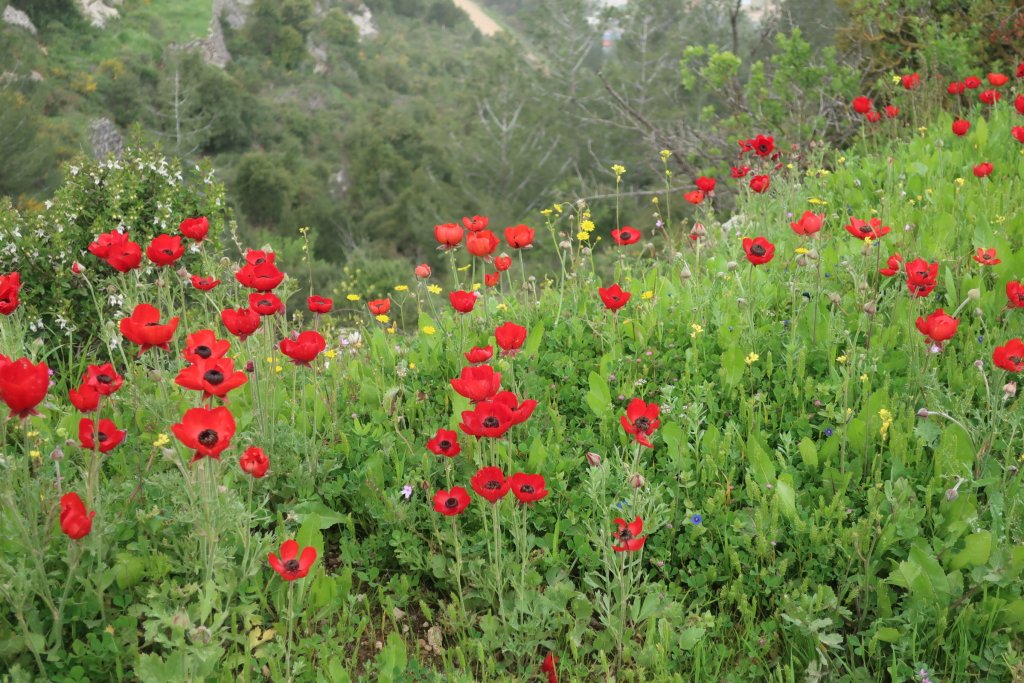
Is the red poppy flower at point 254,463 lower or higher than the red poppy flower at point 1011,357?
lower

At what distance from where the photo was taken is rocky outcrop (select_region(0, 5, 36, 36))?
3614 centimetres

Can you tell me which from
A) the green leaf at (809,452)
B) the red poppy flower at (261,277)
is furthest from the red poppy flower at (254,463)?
the green leaf at (809,452)

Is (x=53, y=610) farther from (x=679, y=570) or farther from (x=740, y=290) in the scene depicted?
(x=740, y=290)

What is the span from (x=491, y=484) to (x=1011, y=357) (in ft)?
5.35

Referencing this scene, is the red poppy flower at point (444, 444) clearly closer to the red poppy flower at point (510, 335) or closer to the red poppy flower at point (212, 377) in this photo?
the red poppy flower at point (510, 335)

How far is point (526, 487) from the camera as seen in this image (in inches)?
85.4

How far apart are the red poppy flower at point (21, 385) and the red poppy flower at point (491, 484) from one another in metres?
1.07

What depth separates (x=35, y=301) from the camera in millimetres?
4512

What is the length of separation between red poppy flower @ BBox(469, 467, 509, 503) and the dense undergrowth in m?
0.26

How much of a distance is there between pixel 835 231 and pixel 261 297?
345cm

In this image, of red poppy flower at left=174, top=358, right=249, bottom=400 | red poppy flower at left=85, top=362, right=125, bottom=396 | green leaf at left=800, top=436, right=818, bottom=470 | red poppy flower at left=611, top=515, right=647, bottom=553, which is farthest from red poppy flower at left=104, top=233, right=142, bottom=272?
green leaf at left=800, top=436, right=818, bottom=470

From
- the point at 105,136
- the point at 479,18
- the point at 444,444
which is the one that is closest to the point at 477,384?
the point at 444,444

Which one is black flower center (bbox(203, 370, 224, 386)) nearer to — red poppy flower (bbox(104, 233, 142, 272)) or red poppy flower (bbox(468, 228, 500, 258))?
red poppy flower (bbox(104, 233, 142, 272))

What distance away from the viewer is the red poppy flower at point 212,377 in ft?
6.25
